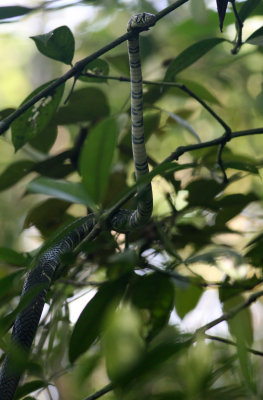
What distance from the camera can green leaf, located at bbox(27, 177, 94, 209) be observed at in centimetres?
35

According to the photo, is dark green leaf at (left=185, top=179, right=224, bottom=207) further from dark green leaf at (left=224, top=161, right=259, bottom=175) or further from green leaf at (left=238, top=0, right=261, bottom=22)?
green leaf at (left=238, top=0, right=261, bottom=22)

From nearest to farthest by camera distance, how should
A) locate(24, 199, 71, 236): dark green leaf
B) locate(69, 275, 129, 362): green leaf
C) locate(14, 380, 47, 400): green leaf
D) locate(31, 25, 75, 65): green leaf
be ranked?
locate(69, 275, 129, 362): green leaf, locate(14, 380, 47, 400): green leaf, locate(31, 25, 75, 65): green leaf, locate(24, 199, 71, 236): dark green leaf

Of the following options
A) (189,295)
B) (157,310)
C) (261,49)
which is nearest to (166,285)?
(157,310)

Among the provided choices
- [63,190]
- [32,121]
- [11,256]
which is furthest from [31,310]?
[32,121]

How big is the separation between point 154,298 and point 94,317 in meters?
0.08

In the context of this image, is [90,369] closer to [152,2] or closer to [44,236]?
[44,236]

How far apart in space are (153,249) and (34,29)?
1418 mm

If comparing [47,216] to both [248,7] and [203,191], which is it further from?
[248,7]

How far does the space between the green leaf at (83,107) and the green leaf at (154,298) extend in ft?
1.20

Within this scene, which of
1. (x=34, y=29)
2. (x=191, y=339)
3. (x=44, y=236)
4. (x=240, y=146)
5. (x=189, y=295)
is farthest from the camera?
(x=34, y=29)

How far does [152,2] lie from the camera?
1.13 meters

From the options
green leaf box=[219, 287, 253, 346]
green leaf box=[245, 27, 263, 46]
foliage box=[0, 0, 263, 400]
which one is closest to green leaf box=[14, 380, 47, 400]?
foliage box=[0, 0, 263, 400]

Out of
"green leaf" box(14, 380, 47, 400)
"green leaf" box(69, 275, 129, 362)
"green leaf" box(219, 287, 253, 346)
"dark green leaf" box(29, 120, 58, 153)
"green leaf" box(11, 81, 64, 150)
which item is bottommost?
"green leaf" box(14, 380, 47, 400)

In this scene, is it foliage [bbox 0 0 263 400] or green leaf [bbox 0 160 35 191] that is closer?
foliage [bbox 0 0 263 400]
